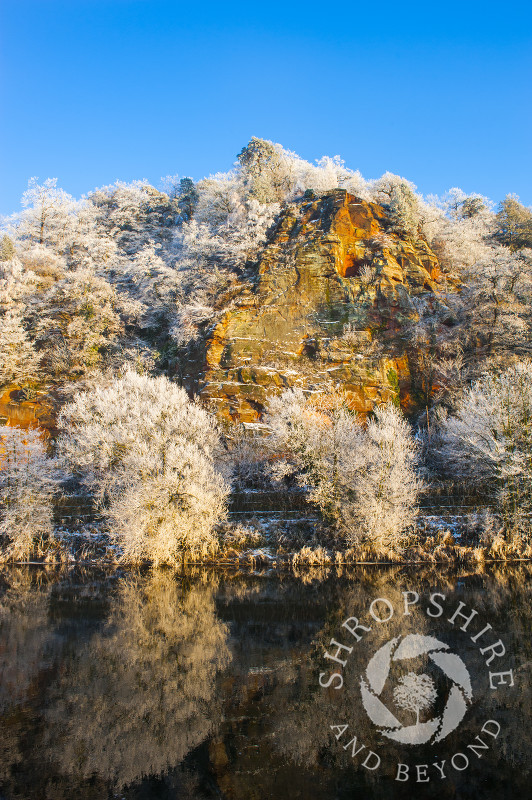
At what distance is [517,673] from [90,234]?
59114 mm

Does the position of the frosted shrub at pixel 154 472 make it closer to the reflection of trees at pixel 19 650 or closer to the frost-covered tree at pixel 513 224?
the reflection of trees at pixel 19 650

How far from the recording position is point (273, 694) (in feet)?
40.7

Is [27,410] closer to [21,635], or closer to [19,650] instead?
[21,635]

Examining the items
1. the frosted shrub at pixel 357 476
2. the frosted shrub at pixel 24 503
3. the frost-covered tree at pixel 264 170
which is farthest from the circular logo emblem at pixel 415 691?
the frost-covered tree at pixel 264 170

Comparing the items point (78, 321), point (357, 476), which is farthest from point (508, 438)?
point (78, 321)

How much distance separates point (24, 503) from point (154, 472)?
8.45 meters

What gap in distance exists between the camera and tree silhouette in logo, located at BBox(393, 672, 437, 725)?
455 inches

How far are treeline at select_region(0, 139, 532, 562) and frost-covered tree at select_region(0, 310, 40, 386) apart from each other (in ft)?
0.61

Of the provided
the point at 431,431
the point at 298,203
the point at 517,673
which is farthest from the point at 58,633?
the point at 298,203

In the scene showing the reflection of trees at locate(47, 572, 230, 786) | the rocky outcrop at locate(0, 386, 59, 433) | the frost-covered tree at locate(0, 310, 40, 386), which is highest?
the frost-covered tree at locate(0, 310, 40, 386)

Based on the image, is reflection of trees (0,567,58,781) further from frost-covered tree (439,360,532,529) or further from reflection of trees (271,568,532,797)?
frost-covered tree (439,360,532,529)

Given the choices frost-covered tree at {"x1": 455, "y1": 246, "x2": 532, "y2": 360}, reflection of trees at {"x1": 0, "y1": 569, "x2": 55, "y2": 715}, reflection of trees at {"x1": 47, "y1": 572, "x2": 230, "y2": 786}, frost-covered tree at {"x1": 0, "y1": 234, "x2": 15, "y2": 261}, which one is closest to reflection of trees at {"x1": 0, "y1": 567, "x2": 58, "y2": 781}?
reflection of trees at {"x1": 0, "y1": 569, "x2": 55, "y2": 715}

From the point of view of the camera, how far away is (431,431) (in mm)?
37344

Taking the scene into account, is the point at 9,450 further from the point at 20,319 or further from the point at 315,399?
the point at 315,399
